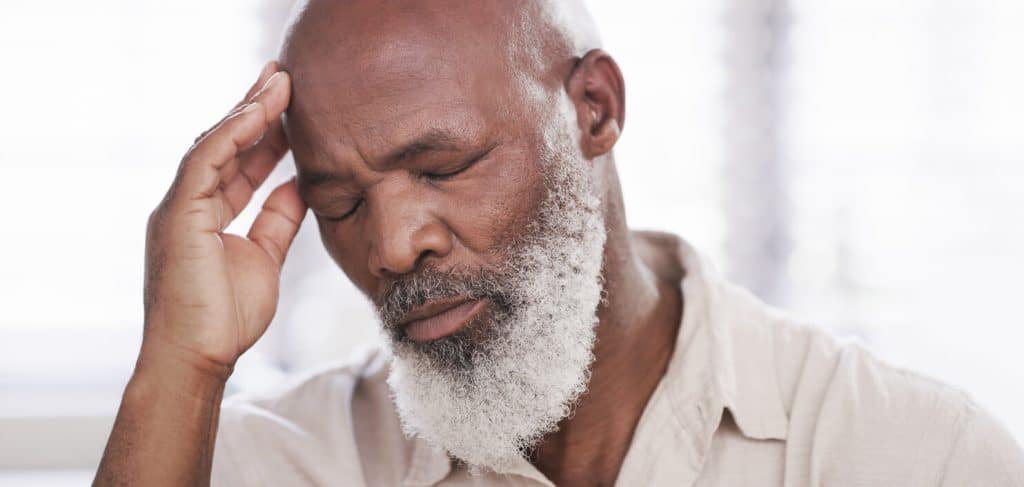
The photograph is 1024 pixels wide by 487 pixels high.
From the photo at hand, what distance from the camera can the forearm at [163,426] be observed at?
52.6 inches

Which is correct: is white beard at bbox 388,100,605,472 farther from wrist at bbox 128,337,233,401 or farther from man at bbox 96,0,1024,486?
wrist at bbox 128,337,233,401

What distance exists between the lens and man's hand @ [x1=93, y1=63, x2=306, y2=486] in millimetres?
1352

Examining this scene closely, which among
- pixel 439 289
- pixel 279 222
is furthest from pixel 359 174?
pixel 279 222

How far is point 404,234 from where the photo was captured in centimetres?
134

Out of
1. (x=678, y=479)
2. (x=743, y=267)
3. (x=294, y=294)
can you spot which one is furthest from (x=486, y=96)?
(x=743, y=267)

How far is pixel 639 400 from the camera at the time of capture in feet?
5.35

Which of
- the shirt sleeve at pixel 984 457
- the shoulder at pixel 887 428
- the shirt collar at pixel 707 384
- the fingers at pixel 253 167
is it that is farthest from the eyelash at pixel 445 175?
the shirt sleeve at pixel 984 457

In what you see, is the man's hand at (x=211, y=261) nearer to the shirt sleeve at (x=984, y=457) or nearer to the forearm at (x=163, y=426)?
the forearm at (x=163, y=426)

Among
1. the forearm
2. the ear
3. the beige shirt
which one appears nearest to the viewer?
the forearm

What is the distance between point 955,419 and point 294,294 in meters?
2.08

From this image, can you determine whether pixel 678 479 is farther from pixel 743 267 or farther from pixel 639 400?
pixel 743 267

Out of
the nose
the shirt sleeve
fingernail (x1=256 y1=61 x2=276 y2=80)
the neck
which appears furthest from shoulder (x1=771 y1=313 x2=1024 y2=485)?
fingernail (x1=256 y1=61 x2=276 y2=80)

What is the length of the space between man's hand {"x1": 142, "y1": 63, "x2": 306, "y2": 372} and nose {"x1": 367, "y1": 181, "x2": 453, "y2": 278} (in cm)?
24

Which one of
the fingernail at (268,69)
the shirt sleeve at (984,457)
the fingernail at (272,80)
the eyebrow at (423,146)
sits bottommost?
the shirt sleeve at (984,457)
